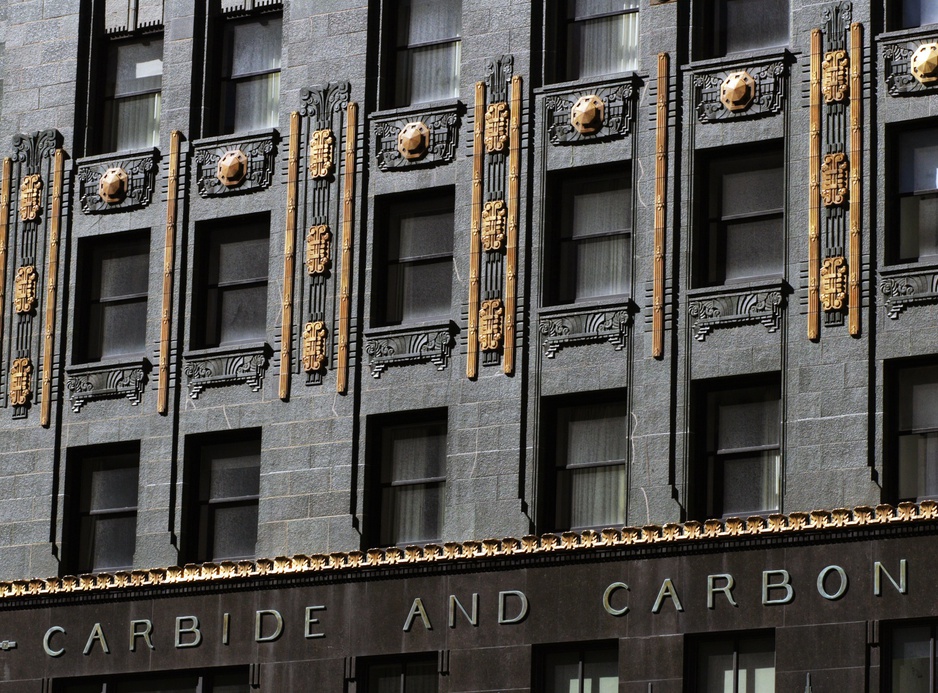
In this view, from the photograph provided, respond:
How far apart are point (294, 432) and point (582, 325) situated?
5.62 m

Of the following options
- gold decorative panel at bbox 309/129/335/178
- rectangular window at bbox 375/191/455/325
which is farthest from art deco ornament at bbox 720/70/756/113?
gold decorative panel at bbox 309/129/335/178

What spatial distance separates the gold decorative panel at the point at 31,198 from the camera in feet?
173

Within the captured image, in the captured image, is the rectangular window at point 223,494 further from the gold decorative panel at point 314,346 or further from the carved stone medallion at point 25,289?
the carved stone medallion at point 25,289

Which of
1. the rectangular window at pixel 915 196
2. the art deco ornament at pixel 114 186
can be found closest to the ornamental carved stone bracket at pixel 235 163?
the art deco ornament at pixel 114 186

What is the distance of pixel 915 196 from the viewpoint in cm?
4547

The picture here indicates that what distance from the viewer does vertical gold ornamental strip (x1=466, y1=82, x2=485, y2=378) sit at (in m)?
47.7

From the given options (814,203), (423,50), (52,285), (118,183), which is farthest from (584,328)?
(52,285)

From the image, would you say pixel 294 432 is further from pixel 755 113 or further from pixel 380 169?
pixel 755 113

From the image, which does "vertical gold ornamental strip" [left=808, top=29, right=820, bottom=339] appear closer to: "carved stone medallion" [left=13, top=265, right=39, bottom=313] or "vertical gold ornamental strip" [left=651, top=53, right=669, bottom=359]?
"vertical gold ornamental strip" [left=651, top=53, right=669, bottom=359]

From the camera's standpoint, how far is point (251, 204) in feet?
166

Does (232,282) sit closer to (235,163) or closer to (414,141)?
(235,163)

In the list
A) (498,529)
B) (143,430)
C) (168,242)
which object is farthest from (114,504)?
(498,529)

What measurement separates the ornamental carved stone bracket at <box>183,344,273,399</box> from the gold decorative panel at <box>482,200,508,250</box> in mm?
4550

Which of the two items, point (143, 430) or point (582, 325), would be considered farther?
point (143, 430)
